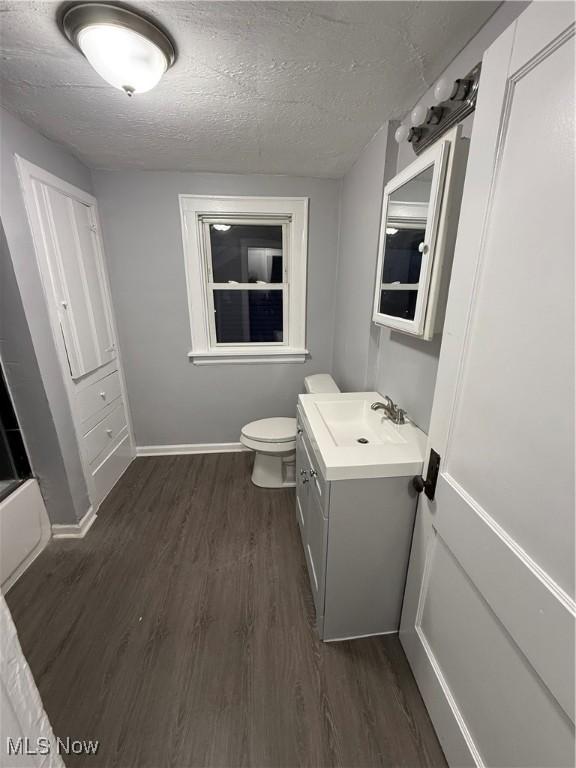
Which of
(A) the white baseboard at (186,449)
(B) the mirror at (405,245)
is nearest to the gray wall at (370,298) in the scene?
(B) the mirror at (405,245)

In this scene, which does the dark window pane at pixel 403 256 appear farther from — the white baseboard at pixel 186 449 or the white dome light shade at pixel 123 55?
the white baseboard at pixel 186 449

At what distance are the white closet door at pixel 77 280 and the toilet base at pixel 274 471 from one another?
4.42 feet

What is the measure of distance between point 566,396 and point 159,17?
147 cm

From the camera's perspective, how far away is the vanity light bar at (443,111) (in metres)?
0.93

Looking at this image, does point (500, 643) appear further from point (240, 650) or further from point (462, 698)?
point (240, 650)

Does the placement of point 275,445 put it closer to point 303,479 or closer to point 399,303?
point 303,479

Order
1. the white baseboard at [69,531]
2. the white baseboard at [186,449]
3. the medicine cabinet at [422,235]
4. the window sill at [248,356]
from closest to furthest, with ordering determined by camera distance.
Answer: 1. the medicine cabinet at [422,235]
2. the white baseboard at [69,531]
3. the window sill at [248,356]
4. the white baseboard at [186,449]

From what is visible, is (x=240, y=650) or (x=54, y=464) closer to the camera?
(x=240, y=650)

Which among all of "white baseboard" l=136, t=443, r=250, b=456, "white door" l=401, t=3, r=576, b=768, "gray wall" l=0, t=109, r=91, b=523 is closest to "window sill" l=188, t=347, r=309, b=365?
"white baseboard" l=136, t=443, r=250, b=456

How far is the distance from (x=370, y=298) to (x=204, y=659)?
1880 millimetres

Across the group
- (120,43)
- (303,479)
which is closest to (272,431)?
(303,479)

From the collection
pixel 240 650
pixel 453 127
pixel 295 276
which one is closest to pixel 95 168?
pixel 295 276

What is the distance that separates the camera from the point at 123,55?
0.97 m

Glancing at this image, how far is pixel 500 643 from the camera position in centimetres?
75
